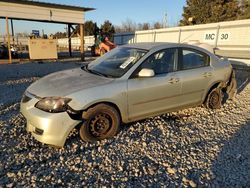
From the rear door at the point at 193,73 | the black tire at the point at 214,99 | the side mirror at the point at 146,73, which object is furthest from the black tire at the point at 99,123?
the black tire at the point at 214,99

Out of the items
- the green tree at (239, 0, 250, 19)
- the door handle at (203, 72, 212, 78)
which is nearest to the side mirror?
the door handle at (203, 72, 212, 78)

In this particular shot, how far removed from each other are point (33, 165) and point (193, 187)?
2.08 m

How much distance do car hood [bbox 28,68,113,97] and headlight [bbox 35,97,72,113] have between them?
0.09 m

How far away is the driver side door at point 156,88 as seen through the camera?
3.86 metres

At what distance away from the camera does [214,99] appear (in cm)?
526

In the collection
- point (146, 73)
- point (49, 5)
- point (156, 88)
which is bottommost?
point (156, 88)

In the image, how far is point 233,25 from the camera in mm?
12938

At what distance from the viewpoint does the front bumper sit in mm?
3156

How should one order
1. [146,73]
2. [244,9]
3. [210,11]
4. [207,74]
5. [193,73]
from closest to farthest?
1. [146,73]
2. [193,73]
3. [207,74]
4. [244,9]
5. [210,11]

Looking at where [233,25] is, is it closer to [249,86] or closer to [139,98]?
[249,86]

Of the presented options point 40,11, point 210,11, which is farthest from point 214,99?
point 210,11

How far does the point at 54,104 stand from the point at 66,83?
0.53 m

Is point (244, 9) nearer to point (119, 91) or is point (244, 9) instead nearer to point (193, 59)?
point (193, 59)

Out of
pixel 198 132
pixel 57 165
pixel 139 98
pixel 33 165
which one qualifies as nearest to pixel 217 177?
pixel 198 132
